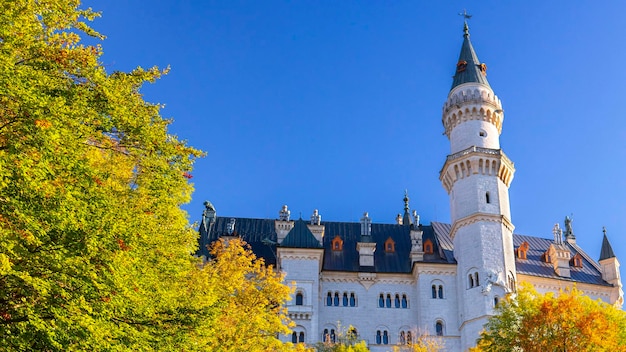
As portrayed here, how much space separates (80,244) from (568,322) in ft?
75.0

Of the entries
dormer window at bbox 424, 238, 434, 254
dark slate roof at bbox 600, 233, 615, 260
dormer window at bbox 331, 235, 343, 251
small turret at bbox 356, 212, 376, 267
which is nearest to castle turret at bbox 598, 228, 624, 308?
dark slate roof at bbox 600, 233, 615, 260

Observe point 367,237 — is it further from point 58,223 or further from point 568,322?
point 58,223

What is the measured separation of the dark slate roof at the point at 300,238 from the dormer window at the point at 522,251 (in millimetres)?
19686

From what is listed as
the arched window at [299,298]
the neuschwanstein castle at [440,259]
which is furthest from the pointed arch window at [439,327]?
the arched window at [299,298]

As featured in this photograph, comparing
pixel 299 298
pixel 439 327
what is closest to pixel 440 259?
pixel 439 327

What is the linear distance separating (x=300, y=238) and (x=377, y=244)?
897cm

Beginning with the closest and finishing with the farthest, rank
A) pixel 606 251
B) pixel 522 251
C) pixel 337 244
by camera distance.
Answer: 1. pixel 337 244
2. pixel 522 251
3. pixel 606 251

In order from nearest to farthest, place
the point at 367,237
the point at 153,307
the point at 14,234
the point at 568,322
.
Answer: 1. the point at 14,234
2. the point at 153,307
3. the point at 568,322
4. the point at 367,237

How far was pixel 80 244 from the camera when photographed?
1480 cm

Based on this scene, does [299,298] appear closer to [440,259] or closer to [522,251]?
[440,259]

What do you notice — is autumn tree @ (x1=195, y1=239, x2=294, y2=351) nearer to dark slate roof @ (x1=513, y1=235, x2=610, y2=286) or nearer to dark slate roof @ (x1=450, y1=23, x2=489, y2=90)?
dark slate roof @ (x1=513, y1=235, x2=610, y2=286)

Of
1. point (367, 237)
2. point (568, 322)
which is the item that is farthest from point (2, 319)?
point (367, 237)

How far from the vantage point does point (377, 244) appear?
202 ft

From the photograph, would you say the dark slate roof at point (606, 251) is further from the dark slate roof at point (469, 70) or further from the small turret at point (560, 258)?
the dark slate roof at point (469, 70)
